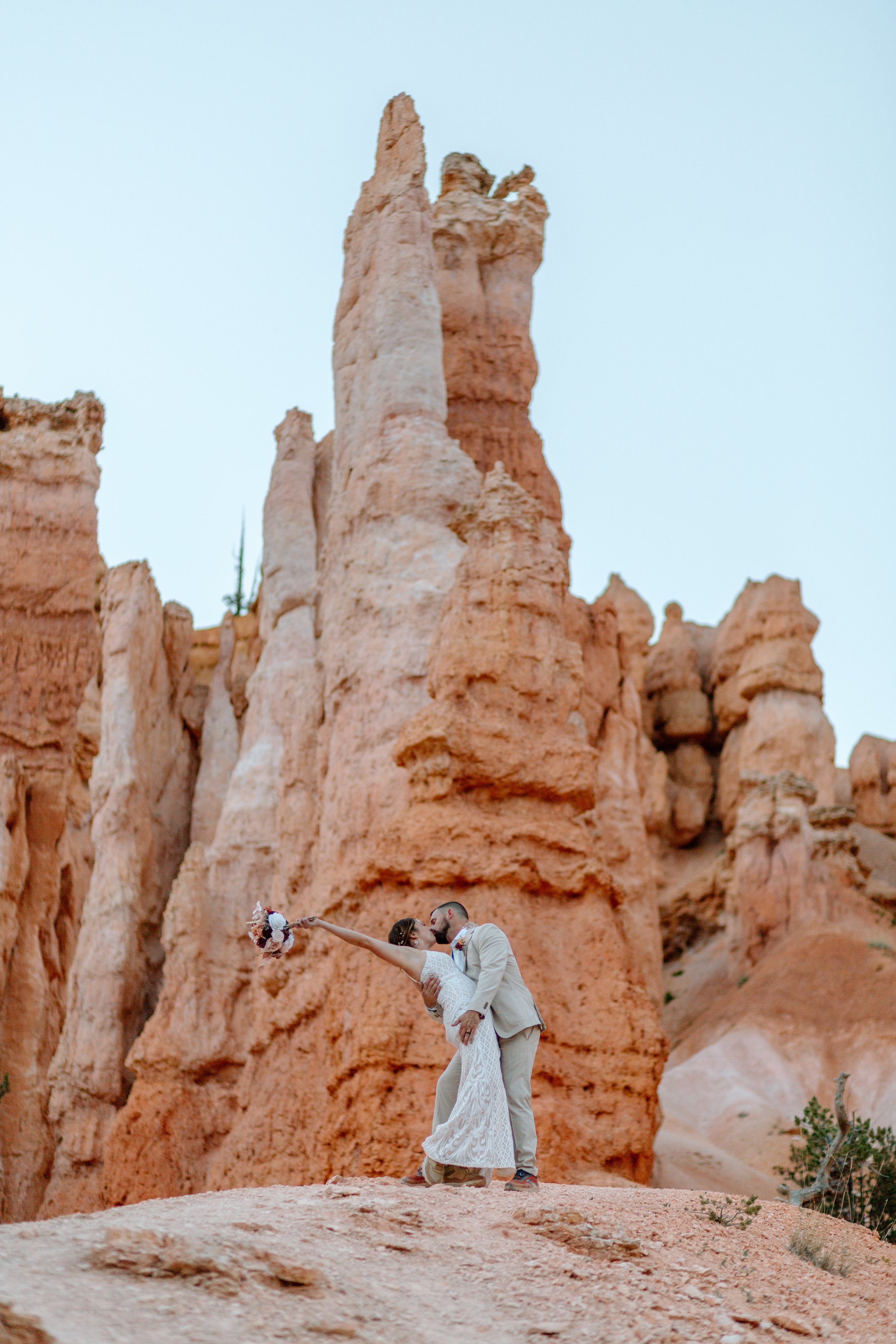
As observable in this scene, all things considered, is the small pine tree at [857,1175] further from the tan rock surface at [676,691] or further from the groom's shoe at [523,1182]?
the tan rock surface at [676,691]

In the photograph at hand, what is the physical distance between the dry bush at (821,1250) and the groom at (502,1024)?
1218 mm

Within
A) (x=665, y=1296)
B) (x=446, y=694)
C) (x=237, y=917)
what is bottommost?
(x=665, y=1296)

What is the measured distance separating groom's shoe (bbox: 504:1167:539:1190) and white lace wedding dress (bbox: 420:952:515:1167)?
0.23 feet

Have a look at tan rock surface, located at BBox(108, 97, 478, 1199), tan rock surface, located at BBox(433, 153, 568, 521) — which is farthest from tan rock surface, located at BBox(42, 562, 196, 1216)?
tan rock surface, located at BBox(433, 153, 568, 521)

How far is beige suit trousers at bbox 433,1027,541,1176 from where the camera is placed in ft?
22.1

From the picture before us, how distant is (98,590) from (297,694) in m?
12.2

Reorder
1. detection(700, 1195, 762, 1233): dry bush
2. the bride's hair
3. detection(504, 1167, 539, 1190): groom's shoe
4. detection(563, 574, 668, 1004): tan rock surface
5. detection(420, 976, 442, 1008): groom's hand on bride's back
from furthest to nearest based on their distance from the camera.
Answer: detection(563, 574, 668, 1004): tan rock surface → the bride's hair → detection(420, 976, 442, 1008): groom's hand on bride's back → detection(504, 1167, 539, 1190): groom's shoe → detection(700, 1195, 762, 1233): dry bush

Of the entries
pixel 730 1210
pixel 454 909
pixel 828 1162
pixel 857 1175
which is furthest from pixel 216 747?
pixel 730 1210

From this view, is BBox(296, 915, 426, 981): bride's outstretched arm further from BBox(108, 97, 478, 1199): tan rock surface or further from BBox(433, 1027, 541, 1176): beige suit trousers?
BBox(108, 97, 478, 1199): tan rock surface

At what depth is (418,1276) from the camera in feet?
16.0

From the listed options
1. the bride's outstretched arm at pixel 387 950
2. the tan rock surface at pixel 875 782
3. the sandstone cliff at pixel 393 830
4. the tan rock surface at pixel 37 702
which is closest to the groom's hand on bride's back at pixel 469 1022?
the bride's outstretched arm at pixel 387 950

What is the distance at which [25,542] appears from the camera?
17.9 m

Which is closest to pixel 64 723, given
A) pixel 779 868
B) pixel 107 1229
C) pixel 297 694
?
pixel 297 694

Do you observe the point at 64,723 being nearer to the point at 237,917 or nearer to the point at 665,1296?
the point at 237,917
